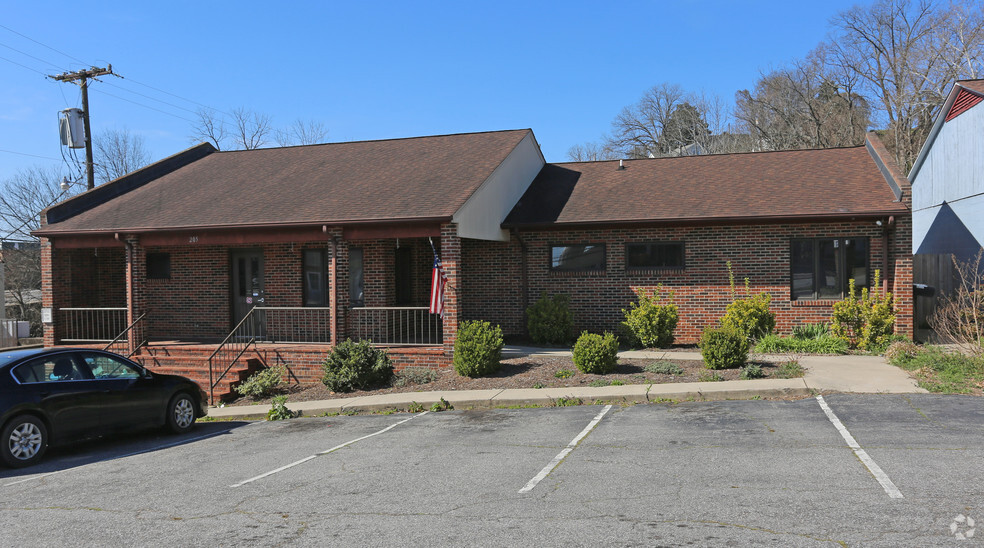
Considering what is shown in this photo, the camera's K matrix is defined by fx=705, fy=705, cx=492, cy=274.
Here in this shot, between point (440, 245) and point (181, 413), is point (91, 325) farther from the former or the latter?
point (440, 245)

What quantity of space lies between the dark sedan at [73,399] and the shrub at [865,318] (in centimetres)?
1283

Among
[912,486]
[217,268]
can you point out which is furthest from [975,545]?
[217,268]

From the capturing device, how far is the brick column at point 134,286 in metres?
16.7

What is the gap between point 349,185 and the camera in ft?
57.6

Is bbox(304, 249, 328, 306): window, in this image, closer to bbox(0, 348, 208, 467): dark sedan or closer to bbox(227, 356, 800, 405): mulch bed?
bbox(227, 356, 800, 405): mulch bed

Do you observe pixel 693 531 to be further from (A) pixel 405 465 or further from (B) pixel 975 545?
(A) pixel 405 465

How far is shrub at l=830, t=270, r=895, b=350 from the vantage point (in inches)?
575

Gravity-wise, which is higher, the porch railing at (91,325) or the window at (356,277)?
the window at (356,277)

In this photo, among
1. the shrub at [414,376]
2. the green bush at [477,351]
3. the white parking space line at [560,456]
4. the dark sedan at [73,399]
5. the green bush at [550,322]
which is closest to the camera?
the white parking space line at [560,456]

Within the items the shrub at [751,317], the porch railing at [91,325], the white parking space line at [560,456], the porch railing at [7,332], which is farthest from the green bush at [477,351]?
the porch railing at [7,332]

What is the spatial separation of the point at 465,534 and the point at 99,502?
3.85 m

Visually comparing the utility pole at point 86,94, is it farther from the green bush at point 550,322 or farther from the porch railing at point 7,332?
the green bush at point 550,322

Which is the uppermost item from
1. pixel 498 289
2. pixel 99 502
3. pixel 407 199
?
pixel 407 199

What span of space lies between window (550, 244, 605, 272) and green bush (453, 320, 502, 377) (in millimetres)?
4076
